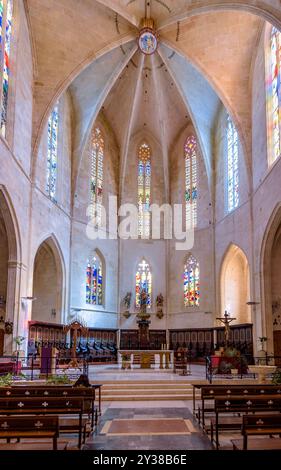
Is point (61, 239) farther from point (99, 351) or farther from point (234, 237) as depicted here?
point (234, 237)

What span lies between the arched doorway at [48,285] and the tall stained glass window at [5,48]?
8.69 m

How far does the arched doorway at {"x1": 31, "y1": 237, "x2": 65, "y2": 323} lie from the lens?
26.8 metres

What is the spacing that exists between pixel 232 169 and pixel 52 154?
10.7 metres

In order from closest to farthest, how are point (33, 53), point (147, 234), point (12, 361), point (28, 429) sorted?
point (28, 429)
point (12, 361)
point (33, 53)
point (147, 234)

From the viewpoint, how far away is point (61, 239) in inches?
1073

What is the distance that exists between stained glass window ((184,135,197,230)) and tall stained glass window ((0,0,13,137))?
53.0 ft

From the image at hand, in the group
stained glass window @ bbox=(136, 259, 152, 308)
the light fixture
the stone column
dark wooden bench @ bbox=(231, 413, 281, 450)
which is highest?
the light fixture

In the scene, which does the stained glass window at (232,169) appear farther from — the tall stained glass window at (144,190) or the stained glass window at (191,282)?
the tall stained glass window at (144,190)

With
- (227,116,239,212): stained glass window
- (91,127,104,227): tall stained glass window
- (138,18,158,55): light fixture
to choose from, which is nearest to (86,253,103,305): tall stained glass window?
(91,127,104,227): tall stained glass window

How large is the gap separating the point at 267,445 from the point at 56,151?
23698 millimetres

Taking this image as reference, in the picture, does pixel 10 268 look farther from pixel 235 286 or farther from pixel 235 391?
pixel 235 286

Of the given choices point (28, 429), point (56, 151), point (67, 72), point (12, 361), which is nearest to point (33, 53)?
point (67, 72)

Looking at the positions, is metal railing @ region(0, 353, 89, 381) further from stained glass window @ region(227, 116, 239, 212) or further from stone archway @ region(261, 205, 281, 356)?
stained glass window @ region(227, 116, 239, 212)

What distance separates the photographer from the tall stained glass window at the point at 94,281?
100.0ft
